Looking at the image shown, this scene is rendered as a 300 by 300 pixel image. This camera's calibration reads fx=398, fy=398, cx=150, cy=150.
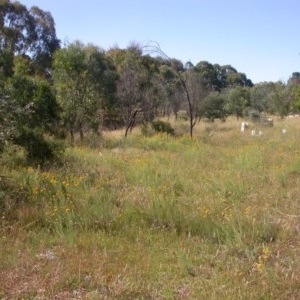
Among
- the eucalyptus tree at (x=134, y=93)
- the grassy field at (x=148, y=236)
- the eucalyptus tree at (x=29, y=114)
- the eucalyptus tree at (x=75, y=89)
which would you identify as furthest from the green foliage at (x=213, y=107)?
the grassy field at (x=148, y=236)

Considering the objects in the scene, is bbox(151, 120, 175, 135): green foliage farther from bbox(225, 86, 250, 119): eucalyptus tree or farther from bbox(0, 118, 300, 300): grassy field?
bbox(225, 86, 250, 119): eucalyptus tree

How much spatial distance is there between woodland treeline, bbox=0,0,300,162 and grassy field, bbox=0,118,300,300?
1.57m

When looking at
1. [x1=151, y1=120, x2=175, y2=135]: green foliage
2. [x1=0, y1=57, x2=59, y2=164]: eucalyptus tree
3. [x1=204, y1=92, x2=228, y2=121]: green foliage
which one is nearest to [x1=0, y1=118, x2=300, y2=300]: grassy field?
[x1=0, y1=57, x2=59, y2=164]: eucalyptus tree

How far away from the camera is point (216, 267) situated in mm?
3689

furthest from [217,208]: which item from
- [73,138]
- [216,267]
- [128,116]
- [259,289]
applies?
[128,116]

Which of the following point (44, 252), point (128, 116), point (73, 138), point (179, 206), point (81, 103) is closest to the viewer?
point (44, 252)

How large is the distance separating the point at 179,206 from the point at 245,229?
3.56 ft

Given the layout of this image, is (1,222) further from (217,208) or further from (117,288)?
(217,208)

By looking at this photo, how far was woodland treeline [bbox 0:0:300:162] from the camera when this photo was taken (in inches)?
354

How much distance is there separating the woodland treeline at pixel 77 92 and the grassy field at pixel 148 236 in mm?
1569

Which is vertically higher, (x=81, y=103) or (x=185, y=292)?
(x=81, y=103)

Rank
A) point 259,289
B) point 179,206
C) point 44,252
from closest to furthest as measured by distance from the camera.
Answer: point 259,289 → point 44,252 → point 179,206

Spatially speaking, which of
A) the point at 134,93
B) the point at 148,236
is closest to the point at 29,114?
the point at 148,236

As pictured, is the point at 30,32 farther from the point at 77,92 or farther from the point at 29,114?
the point at 29,114
